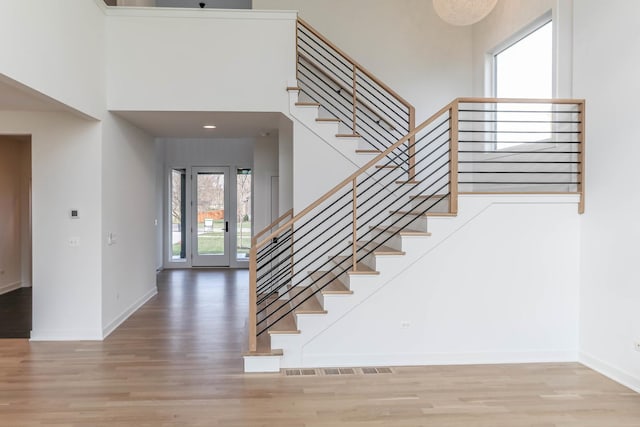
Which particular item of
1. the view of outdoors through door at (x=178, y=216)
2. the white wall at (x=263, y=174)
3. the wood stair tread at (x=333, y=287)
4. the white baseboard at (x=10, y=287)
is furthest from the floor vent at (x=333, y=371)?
the view of outdoors through door at (x=178, y=216)

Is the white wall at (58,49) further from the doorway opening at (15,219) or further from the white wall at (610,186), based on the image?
the white wall at (610,186)

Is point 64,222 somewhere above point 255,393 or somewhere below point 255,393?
above

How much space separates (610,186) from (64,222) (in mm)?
5369

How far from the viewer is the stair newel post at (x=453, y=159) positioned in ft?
12.9

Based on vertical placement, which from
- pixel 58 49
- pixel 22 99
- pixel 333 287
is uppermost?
pixel 58 49

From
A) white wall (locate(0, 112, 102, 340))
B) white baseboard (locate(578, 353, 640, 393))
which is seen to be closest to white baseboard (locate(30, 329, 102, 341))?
white wall (locate(0, 112, 102, 340))

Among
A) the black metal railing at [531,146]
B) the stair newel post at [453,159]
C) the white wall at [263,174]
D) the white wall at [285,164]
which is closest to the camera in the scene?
the stair newel post at [453,159]

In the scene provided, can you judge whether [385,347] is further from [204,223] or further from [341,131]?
[204,223]

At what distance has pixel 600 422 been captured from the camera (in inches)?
117

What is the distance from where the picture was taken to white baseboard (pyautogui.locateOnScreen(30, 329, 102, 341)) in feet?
15.7

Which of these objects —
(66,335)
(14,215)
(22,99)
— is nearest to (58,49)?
(22,99)

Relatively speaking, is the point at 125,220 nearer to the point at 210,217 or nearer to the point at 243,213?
the point at 210,217

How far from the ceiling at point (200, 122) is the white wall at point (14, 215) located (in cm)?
260

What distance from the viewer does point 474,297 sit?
13.3 feet
